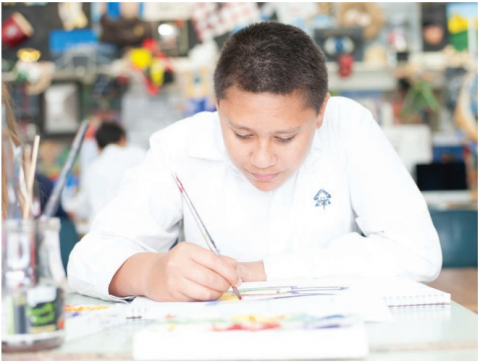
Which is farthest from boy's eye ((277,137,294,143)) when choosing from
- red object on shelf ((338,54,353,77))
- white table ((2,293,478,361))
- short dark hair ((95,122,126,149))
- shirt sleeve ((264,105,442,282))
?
red object on shelf ((338,54,353,77))

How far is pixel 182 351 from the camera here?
69cm

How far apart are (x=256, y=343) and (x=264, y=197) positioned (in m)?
0.83

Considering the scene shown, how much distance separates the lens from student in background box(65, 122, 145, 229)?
414cm

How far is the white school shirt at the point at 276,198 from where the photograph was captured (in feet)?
4.42

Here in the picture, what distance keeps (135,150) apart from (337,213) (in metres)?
A: 3.03

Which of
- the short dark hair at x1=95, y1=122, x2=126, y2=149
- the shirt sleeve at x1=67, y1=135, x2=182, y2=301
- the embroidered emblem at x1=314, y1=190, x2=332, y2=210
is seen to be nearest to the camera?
the shirt sleeve at x1=67, y1=135, x2=182, y2=301

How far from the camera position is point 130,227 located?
1.34m

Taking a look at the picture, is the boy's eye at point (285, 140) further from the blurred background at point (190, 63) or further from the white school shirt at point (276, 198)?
the blurred background at point (190, 63)

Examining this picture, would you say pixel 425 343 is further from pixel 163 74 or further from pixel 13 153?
pixel 163 74

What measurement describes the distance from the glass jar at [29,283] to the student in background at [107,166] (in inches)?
133

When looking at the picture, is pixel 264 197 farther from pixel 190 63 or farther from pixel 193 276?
pixel 190 63

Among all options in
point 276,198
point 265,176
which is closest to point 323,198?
point 276,198

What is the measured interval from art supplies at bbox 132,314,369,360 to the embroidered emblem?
79cm

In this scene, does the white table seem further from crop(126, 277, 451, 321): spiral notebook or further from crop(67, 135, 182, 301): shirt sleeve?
crop(67, 135, 182, 301): shirt sleeve
